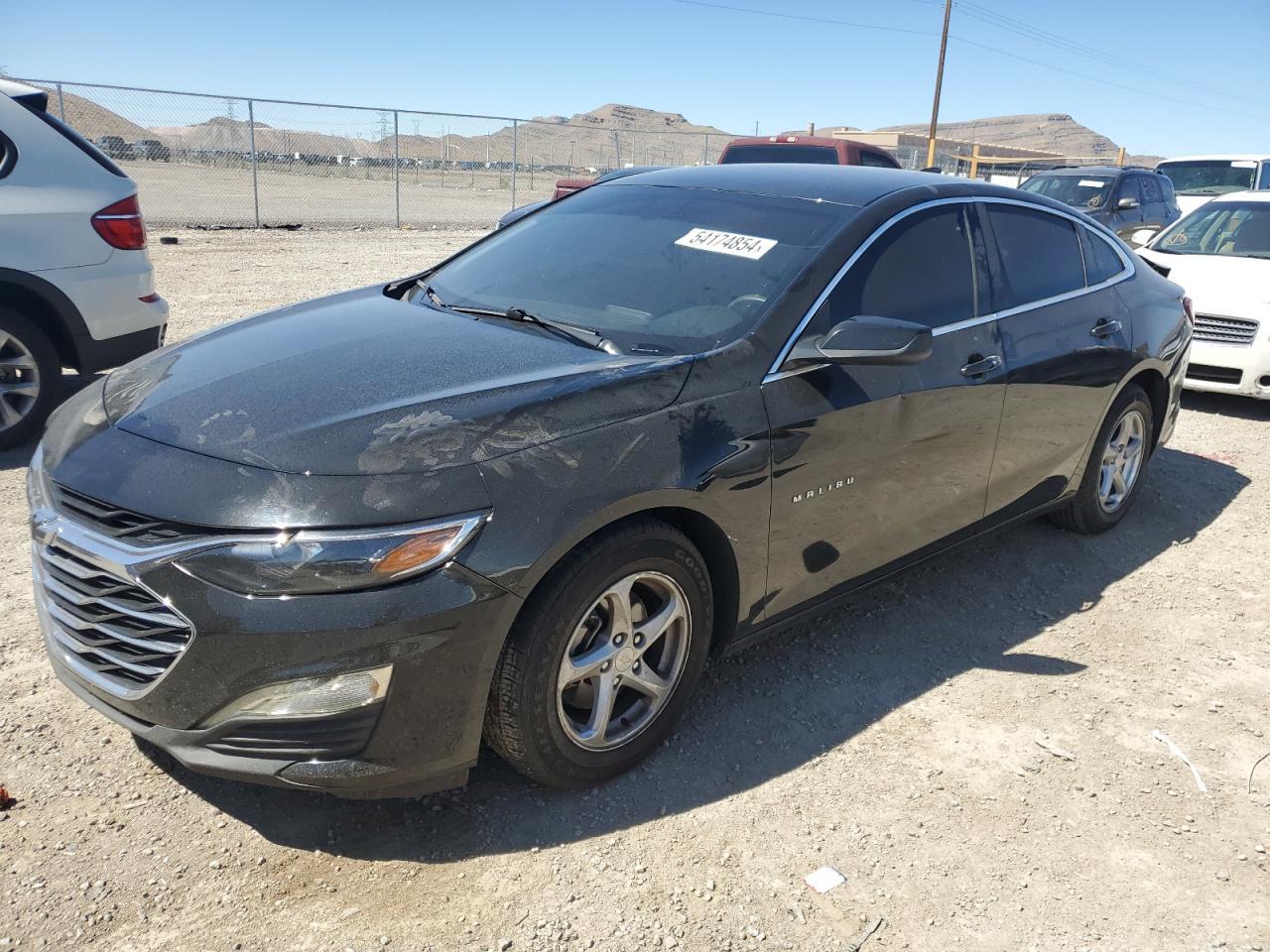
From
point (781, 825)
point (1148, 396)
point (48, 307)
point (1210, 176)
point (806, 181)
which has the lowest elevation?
point (781, 825)

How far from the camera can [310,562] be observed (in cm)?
227

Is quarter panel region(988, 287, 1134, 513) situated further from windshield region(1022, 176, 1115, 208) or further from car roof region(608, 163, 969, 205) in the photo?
windshield region(1022, 176, 1115, 208)

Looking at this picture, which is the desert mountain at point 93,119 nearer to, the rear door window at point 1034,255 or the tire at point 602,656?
the rear door window at point 1034,255

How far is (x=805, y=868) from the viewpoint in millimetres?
2684

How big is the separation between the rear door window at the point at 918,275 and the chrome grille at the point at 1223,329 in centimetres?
491

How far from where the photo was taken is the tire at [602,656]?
8.43 feet

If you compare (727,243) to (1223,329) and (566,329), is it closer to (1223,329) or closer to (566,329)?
(566,329)

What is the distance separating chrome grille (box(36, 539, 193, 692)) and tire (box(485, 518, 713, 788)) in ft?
2.63

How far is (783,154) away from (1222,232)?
497 centimetres

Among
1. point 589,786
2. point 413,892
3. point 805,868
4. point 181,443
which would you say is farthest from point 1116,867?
point 181,443

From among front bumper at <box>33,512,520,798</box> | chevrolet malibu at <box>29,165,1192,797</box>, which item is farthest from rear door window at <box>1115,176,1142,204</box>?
front bumper at <box>33,512,520,798</box>

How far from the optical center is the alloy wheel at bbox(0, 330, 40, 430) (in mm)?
5383

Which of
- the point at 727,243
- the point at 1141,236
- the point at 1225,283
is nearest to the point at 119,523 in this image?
the point at 727,243

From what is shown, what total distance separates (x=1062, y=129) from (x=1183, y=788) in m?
165
